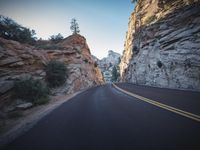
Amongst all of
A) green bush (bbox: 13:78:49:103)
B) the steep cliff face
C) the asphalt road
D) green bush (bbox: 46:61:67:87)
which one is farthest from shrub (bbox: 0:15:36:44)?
the steep cliff face

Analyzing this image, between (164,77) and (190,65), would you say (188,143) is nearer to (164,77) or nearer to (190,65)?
(190,65)

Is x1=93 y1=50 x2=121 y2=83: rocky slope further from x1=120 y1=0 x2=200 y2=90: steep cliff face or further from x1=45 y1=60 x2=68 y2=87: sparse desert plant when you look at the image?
x1=45 y1=60 x2=68 y2=87: sparse desert plant

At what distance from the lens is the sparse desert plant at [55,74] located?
52.4 ft

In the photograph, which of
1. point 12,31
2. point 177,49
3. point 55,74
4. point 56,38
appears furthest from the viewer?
point 56,38

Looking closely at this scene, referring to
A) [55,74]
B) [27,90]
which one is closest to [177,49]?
[55,74]

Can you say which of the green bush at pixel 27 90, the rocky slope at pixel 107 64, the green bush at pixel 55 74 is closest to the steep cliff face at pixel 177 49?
the green bush at pixel 55 74

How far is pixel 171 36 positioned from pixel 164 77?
20.8 feet

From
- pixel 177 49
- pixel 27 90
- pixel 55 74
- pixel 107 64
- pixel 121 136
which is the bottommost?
pixel 121 136

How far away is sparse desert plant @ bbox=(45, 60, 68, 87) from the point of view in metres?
16.0

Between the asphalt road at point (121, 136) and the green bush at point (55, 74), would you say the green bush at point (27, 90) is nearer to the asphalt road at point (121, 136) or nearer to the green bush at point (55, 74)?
the green bush at point (55, 74)

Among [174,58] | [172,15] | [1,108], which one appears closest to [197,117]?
[1,108]

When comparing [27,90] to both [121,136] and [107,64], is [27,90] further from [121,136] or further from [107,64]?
[107,64]

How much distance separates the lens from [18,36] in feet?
68.1

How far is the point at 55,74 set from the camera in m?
16.1
